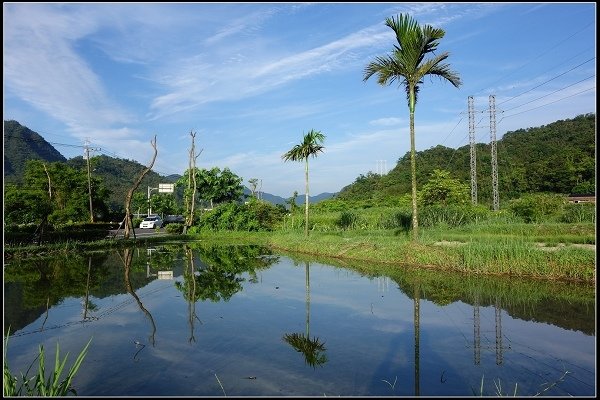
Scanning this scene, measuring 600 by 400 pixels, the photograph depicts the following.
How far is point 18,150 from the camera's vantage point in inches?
2377

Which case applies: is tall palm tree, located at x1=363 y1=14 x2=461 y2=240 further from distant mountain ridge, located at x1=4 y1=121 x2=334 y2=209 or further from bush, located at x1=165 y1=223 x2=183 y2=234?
distant mountain ridge, located at x1=4 y1=121 x2=334 y2=209

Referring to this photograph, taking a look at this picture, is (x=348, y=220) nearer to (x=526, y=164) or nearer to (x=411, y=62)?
(x=411, y=62)

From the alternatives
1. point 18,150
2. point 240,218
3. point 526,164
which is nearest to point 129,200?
point 240,218

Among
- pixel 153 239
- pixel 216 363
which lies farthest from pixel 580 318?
pixel 153 239

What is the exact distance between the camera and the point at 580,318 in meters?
7.27

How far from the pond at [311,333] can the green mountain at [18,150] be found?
51.2 m

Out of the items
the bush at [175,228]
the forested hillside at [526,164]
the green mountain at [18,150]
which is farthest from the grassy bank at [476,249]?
the green mountain at [18,150]

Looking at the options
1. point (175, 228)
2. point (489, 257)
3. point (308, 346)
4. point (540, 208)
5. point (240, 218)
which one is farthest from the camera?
point (175, 228)

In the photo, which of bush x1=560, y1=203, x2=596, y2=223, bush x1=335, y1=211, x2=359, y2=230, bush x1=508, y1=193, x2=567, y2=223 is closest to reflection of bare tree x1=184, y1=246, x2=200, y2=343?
bush x1=335, y1=211, x2=359, y2=230

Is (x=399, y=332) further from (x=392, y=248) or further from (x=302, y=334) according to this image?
(x=392, y=248)

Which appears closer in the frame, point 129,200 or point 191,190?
point 129,200

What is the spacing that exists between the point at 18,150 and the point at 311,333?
67.5 metres

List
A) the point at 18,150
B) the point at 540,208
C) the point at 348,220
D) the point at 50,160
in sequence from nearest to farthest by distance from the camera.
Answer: the point at 540,208 → the point at 348,220 → the point at 18,150 → the point at 50,160

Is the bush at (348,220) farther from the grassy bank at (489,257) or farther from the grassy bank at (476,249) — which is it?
the grassy bank at (489,257)
